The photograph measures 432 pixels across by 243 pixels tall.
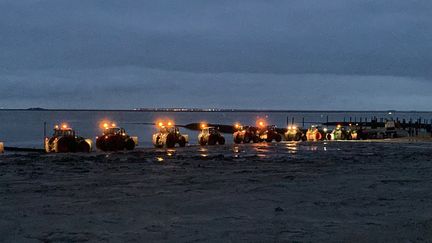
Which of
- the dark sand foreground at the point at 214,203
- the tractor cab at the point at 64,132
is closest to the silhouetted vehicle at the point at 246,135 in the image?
the tractor cab at the point at 64,132

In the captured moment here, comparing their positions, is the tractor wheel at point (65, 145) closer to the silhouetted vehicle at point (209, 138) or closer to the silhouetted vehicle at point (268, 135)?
the silhouetted vehicle at point (209, 138)

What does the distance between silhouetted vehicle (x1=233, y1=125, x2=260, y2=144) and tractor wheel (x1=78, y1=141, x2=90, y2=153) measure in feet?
61.0

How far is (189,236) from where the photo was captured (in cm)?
1177

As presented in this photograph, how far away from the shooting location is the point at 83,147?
39594 mm

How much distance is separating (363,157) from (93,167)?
1553cm

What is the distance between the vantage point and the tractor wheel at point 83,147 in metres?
39.4

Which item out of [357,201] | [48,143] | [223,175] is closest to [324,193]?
[357,201]

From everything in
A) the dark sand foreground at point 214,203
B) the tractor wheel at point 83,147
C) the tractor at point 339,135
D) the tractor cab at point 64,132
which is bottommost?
the dark sand foreground at point 214,203

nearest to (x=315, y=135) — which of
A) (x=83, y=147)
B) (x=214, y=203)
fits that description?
(x=83, y=147)

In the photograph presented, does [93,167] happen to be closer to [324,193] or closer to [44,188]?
[44,188]

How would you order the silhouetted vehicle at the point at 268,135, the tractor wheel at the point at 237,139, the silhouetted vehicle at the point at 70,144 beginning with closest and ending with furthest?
the silhouetted vehicle at the point at 70,144 → the tractor wheel at the point at 237,139 → the silhouetted vehicle at the point at 268,135

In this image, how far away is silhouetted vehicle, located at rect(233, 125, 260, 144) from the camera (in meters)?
55.5

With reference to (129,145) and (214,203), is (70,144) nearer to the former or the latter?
(129,145)

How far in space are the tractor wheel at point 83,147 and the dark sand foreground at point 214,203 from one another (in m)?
11.3
